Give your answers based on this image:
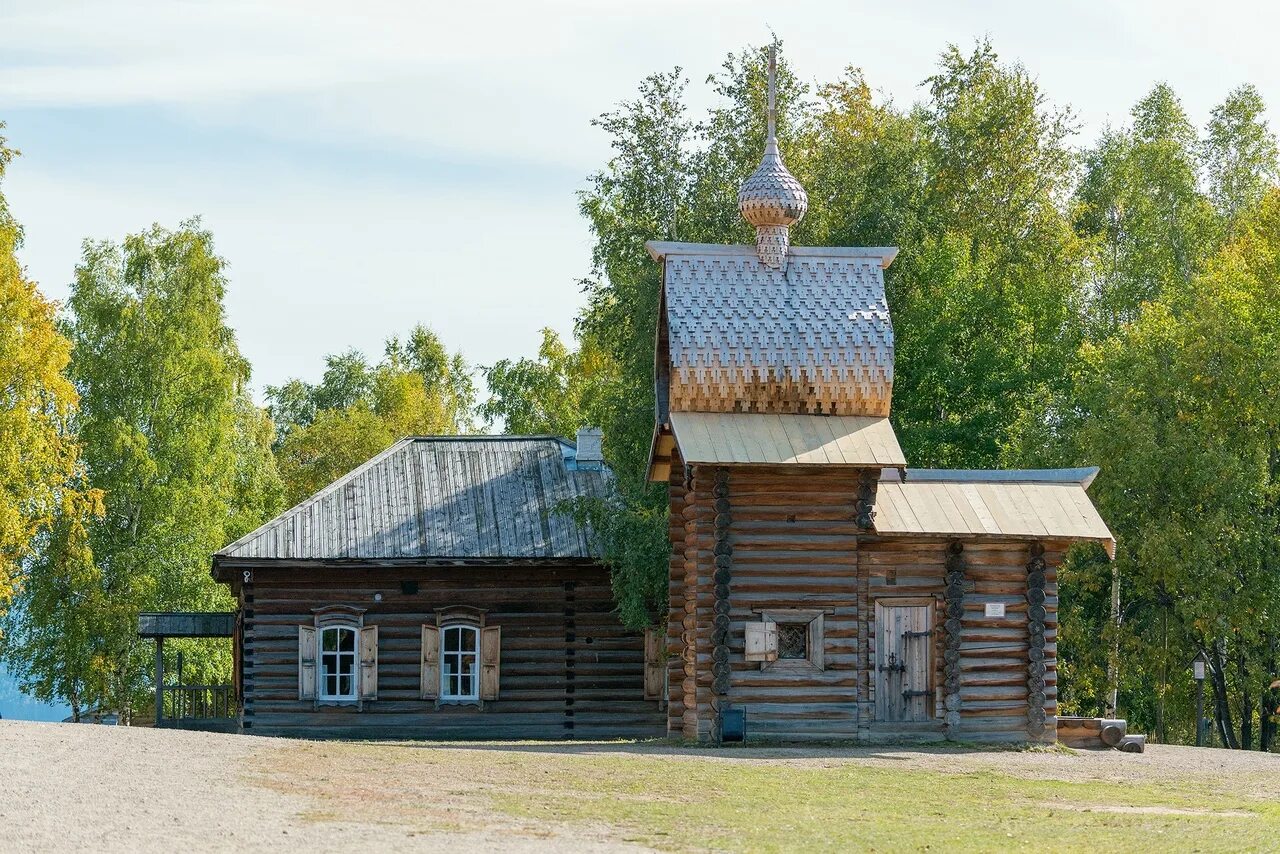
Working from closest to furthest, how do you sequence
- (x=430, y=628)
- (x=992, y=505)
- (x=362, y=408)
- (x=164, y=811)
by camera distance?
(x=164, y=811) → (x=992, y=505) → (x=430, y=628) → (x=362, y=408)

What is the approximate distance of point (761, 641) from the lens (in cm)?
2323

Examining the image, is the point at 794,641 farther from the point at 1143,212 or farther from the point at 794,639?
the point at 1143,212

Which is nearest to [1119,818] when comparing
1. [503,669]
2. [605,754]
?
[605,754]

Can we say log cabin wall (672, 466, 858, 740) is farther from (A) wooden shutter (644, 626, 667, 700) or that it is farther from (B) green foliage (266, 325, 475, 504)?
(B) green foliage (266, 325, 475, 504)

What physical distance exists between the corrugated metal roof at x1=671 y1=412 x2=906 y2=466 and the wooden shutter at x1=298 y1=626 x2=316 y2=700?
Result: 28.8ft

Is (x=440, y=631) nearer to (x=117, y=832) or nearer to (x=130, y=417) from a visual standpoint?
(x=130, y=417)

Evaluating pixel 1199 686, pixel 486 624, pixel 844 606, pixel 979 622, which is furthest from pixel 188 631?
pixel 1199 686

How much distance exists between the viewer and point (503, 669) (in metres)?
30.3

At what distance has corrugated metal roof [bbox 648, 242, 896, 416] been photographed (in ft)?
78.9

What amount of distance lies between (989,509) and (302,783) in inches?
441

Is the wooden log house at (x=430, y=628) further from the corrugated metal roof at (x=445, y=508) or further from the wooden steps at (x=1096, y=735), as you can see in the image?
the wooden steps at (x=1096, y=735)

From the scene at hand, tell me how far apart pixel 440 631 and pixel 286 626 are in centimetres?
246

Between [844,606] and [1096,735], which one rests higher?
[844,606]

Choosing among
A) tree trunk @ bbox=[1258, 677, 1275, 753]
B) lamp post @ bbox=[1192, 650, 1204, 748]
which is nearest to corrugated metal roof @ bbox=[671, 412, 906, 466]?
lamp post @ bbox=[1192, 650, 1204, 748]
